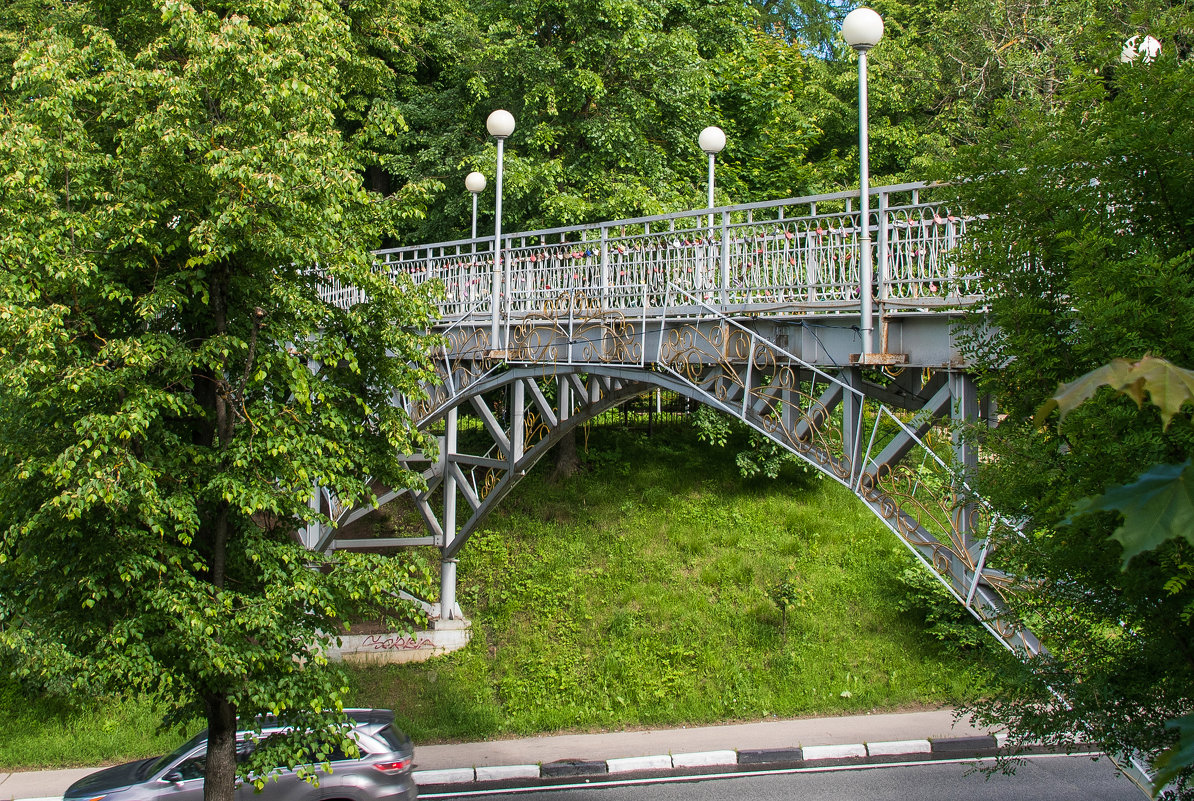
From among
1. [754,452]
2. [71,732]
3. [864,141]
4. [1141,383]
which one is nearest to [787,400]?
[864,141]

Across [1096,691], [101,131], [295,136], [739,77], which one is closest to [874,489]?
[1096,691]

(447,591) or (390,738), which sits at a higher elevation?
(447,591)

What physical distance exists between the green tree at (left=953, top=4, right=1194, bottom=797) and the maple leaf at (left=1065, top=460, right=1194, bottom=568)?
1747mm

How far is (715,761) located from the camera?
38.7ft

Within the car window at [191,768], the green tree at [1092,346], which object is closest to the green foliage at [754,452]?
the car window at [191,768]

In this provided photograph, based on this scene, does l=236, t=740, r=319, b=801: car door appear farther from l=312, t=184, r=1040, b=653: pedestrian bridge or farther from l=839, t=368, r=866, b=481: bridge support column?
l=839, t=368, r=866, b=481: bridge support column

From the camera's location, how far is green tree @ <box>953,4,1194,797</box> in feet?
11.7

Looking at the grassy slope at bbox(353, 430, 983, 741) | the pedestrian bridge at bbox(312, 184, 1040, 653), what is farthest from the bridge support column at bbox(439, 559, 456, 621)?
the pedestrian bridge at bbox(312, 184, 1040, 653)

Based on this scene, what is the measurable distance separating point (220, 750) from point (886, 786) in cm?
719

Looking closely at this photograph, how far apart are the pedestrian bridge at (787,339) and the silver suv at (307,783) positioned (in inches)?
98.7

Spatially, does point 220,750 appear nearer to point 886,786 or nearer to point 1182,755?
point 886,786

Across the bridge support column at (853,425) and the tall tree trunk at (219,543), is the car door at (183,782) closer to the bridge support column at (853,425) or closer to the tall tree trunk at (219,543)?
the tall tree trunk at (219,543)

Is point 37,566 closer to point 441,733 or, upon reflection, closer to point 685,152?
point 441,733

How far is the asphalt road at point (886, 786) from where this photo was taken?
10461 mm
